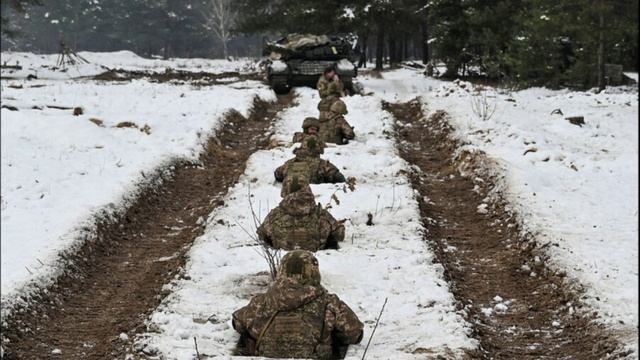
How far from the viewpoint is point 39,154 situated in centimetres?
1271

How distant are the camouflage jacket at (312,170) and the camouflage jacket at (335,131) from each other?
10.7ft

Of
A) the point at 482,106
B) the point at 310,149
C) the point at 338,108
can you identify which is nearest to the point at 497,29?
the point at 482,106

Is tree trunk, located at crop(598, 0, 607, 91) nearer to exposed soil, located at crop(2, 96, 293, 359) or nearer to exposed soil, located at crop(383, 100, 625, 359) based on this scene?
exposed soil, located at crop(383, 100, 625, 359)

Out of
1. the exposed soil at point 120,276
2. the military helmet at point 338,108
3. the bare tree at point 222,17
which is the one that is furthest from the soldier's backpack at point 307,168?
the bare tree at point 222,17

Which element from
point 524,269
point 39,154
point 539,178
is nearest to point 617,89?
point 539,178

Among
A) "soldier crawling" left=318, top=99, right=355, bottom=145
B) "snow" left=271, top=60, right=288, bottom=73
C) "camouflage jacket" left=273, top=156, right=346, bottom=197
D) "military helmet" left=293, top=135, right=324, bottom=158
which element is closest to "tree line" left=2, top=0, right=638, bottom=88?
Answer: "snow" left=271, top=60, right=288, bottom=73

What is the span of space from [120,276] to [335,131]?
7.31m

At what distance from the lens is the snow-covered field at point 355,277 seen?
21.0 feet

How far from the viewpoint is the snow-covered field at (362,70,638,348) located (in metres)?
7.54

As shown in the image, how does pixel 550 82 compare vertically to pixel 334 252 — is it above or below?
above

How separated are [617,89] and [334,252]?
58.0 ft

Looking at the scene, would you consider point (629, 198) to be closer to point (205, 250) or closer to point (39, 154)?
point (205, 250)

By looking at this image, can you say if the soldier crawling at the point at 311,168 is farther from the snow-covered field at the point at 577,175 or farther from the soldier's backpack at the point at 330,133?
the soldier's backpack at the point at 330,133

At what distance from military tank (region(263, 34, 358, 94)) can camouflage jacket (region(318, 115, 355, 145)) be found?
28.0ft
